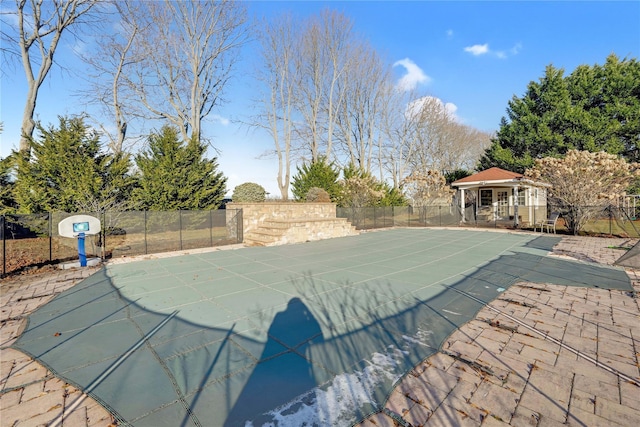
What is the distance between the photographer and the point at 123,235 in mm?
10695

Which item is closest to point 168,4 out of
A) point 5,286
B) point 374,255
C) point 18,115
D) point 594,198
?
point 18,115

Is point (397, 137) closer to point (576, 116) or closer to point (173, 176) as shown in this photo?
point (576, 116)

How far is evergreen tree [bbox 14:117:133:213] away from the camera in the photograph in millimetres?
9367

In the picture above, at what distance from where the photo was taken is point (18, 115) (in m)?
11.7

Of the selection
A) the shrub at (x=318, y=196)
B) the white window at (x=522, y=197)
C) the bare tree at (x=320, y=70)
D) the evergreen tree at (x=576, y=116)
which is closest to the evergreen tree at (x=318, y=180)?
the shrub at (x=318, y=196)

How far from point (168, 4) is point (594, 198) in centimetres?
2119

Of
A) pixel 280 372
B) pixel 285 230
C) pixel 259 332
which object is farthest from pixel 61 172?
pixel 280 372

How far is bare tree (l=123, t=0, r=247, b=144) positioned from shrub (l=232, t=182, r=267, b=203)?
472 cm

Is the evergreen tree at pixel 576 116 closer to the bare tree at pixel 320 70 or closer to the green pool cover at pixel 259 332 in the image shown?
the bare tree at pixel 320 70

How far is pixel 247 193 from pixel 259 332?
10097 mm

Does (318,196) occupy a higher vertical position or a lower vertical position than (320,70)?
lower

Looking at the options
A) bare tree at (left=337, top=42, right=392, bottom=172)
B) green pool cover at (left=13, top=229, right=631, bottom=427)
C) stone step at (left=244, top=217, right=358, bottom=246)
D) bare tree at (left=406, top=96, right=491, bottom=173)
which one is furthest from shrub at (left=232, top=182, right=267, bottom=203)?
bare tree at (left=406, top=96, right=491, bottom=173)

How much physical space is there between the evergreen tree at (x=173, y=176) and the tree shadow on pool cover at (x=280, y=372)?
9.99m

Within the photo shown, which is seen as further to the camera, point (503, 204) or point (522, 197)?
point (503, 204)
